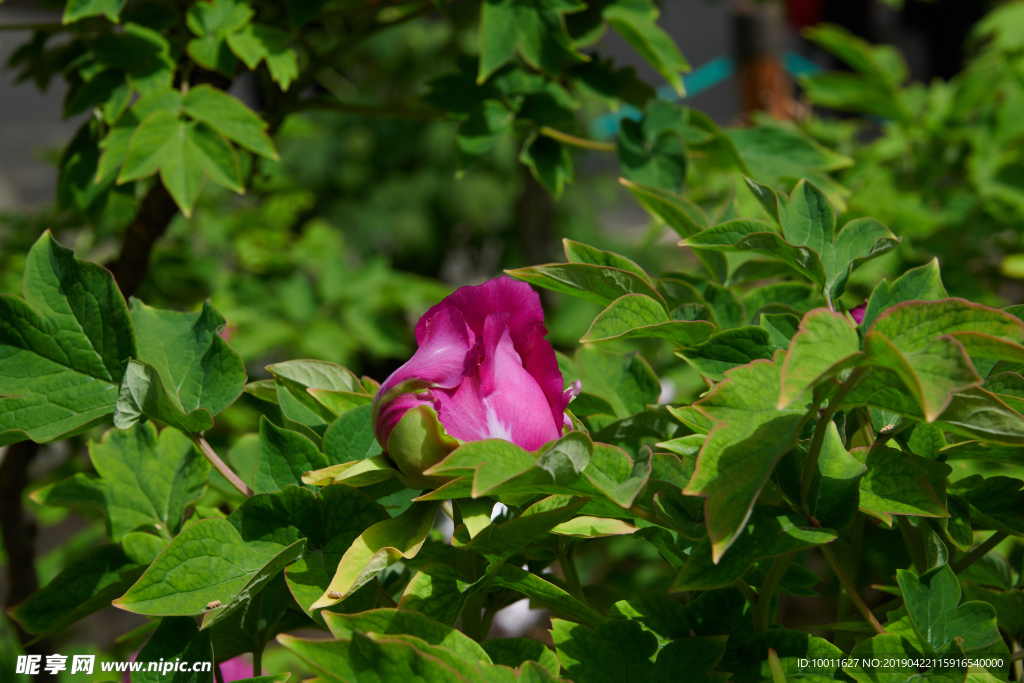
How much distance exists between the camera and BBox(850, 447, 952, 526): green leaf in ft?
1.35

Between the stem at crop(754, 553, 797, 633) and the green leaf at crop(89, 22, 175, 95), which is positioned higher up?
the green leaf at crop(89, 22, 175, 95)

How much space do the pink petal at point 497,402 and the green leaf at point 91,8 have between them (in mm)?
557

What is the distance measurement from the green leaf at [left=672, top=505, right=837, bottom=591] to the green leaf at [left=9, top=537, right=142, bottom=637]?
41 centimetres

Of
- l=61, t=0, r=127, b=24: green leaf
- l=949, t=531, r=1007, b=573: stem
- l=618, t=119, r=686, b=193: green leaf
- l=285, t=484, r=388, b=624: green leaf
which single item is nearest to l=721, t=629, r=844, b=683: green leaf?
l=949, t=531, r=1007, b=573: stem

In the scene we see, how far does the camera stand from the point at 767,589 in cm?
45

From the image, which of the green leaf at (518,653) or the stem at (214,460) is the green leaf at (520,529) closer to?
the green leaf at (518,653)

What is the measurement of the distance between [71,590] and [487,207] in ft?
10.1

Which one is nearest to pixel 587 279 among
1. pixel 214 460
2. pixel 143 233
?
pixel 214 460

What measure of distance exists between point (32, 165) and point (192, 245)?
6.91 metres

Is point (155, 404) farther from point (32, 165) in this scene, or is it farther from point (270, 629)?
point (32, 165)

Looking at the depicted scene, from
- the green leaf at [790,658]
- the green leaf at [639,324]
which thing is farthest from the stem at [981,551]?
the green leaf at [639,324]

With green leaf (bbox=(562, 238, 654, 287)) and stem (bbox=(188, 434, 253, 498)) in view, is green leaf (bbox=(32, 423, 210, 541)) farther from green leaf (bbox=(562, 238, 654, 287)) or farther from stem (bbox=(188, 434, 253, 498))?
green leaf (bbox=(562, 238, 654, 287))

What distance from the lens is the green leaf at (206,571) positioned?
0.42 metres

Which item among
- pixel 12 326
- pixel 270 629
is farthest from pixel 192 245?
pixel 270 629
